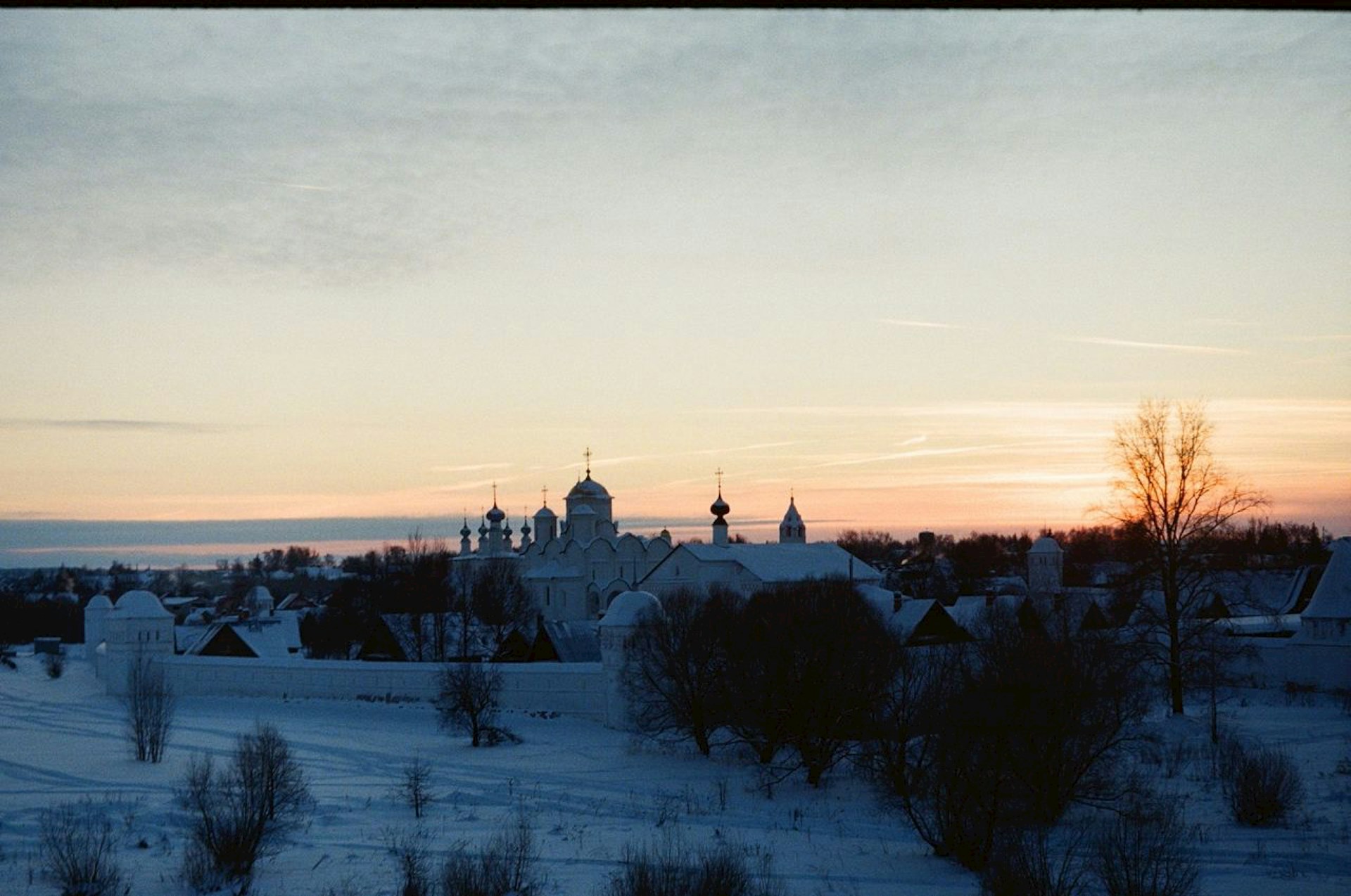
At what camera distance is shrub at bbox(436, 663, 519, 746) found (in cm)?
2641

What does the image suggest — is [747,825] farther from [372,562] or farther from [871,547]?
[871,547]

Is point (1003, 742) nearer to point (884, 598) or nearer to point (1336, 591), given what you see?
point (1336, 591)

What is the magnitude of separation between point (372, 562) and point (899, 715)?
73.6 meters

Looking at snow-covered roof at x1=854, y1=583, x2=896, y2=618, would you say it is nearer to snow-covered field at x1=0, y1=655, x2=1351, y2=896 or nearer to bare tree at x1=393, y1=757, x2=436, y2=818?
snow-covered field at x1=0, y1=655, x2=1351, y2=896

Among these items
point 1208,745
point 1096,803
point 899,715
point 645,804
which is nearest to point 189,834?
point 645,804

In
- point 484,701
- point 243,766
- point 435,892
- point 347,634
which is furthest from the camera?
point 347,634

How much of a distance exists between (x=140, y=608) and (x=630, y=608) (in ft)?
64.0

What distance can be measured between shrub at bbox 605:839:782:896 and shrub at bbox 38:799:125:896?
5547 mm

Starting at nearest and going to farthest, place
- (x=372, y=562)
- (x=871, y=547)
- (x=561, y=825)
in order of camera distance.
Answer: (x=561, y=825), (x=372, y=562), (x=871, y=547)

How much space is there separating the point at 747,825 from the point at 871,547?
386 feet

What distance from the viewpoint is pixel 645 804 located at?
63.6ft

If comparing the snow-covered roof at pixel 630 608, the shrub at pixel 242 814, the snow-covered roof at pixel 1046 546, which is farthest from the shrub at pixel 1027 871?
the snow-covered roof at pixel 1046 546

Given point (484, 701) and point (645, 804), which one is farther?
point (484, 701)

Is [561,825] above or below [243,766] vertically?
below
